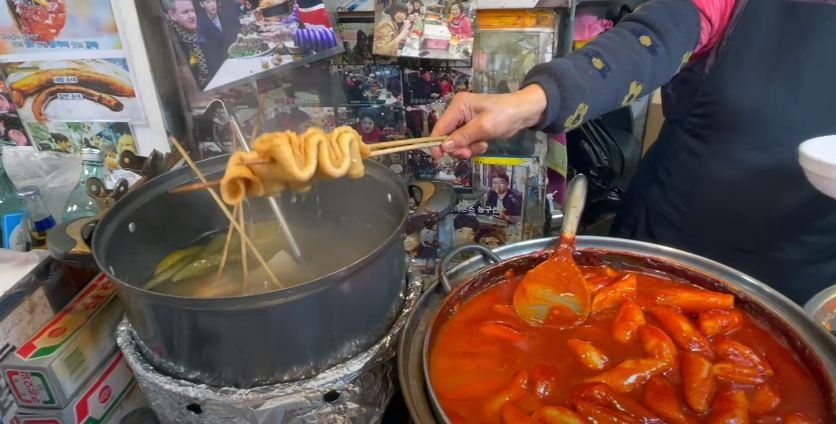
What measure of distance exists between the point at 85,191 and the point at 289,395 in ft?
2.97

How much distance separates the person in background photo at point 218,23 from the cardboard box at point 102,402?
0.83 meters

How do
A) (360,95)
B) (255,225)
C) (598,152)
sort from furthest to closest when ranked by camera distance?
(598,152)
(360,95)
(255,225)

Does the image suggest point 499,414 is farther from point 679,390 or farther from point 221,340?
point 221,340

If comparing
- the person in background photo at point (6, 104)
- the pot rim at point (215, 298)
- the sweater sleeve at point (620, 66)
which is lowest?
the pot rim at point (215, 298)

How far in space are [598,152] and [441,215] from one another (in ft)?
4.39

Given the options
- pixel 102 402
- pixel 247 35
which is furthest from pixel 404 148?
pixel 102 402

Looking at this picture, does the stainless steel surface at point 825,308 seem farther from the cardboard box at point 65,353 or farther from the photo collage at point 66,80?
the photo collage at point 66,80

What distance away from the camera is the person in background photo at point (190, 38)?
1.50m

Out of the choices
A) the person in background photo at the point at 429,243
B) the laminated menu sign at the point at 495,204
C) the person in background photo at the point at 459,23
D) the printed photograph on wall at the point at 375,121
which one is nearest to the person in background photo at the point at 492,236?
the laminated menu sign at the point at 495,204

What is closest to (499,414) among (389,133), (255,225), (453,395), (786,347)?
(453,395)

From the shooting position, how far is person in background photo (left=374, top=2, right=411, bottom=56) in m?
1.46

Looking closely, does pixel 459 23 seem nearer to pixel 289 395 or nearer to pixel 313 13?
pixel 313 13

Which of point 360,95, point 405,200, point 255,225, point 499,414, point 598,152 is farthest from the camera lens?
point 598,152

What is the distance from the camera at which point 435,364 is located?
3.18 ft
